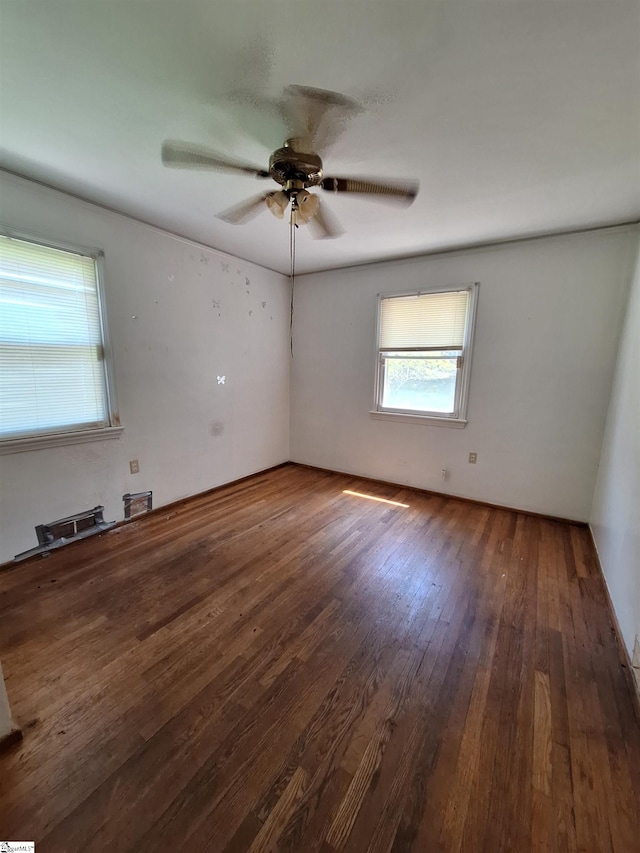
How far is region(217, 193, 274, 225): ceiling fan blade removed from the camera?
1824mm

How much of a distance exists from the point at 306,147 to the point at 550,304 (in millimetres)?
2400

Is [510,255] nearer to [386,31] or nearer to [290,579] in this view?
[386,31]

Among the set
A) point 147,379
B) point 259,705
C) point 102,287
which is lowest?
point 259,705

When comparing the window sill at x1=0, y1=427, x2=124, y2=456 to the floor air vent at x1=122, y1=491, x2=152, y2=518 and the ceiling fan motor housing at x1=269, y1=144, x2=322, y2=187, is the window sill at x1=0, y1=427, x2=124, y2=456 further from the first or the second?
the ceiling fan motor housing at x1=269, y1=144, x2=322, y2=187

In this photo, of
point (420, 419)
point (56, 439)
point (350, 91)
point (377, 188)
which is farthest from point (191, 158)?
point (420, 419)

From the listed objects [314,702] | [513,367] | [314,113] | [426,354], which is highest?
[314,113]

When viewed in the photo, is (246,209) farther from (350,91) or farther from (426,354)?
(426,354)

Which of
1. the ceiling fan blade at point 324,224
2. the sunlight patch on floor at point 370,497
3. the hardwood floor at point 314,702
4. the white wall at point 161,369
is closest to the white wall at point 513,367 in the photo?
the sunlight patch on floor at point 370,497

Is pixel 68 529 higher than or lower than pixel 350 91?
lower

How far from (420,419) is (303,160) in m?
2.59

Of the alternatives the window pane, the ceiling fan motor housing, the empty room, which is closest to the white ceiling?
the empty room

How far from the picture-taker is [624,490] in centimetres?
200

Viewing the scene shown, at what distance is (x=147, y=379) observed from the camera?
2.85 metres

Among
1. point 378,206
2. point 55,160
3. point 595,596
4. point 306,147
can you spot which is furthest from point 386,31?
point 595,596
